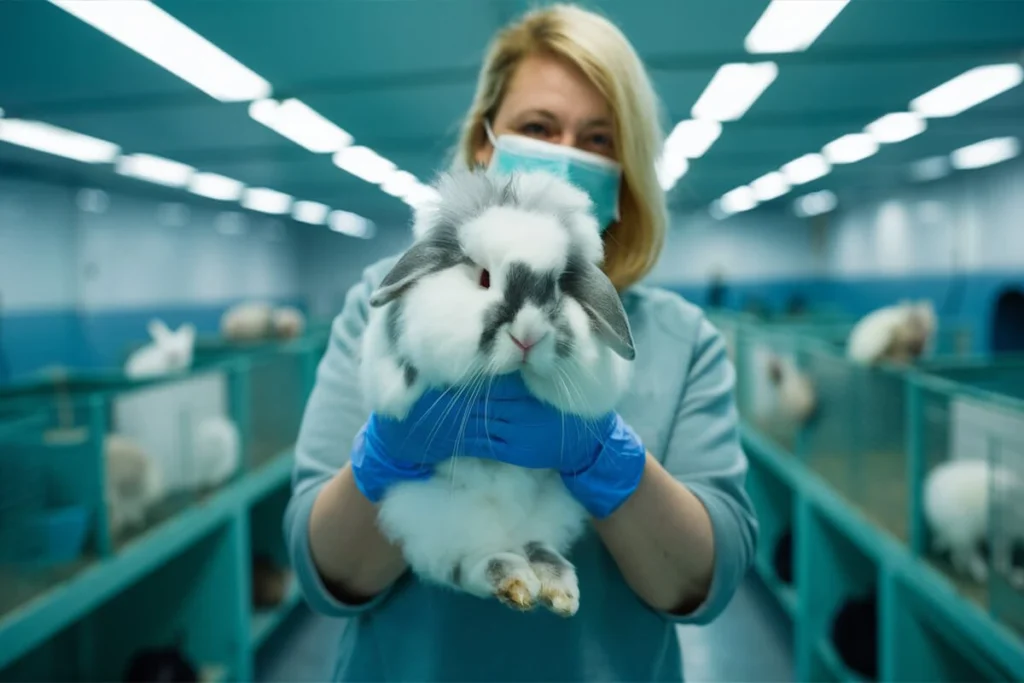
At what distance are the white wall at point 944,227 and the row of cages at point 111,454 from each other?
6.82 m

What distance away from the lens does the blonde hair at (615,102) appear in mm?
939

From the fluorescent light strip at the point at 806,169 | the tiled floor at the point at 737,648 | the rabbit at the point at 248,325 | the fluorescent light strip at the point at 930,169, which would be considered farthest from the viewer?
the fluorescent light strip at the point at 930,169

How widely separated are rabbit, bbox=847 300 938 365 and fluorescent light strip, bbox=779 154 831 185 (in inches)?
36.8

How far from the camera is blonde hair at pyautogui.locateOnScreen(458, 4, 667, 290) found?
0.94 m

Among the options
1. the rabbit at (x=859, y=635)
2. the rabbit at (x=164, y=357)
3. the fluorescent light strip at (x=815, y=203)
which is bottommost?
the rabbit at (x=859, y=635)

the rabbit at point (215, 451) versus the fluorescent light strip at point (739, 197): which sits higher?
the fluorescent light strip at point (739, 197)

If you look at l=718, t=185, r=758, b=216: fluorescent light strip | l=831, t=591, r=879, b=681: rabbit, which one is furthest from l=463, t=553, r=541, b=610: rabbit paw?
l=718, t=185, r=758, b=216: fluorescent light strip

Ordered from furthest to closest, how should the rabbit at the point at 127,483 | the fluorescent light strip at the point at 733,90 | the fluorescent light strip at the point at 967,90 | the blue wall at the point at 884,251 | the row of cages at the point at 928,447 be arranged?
1. the blue wall at the point at 884,251
2. the rabbit at the point at 127,483
3. the row of cages at the point at 928,447
4. the fluorescent light strip at the point at 967,90
5. the fluorescent light strip at the point at 733,90

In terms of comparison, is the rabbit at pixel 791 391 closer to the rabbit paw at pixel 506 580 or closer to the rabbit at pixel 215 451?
the rabbit at pixel 215 451

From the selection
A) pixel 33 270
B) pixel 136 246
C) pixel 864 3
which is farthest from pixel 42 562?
pixel 136 246

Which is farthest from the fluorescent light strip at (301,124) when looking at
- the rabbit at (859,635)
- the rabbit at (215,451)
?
the rabbit at (859,635)

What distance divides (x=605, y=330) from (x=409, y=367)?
0.24 metres

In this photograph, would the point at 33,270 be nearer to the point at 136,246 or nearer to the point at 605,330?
the point at 136,246

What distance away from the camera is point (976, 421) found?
1.96 m
